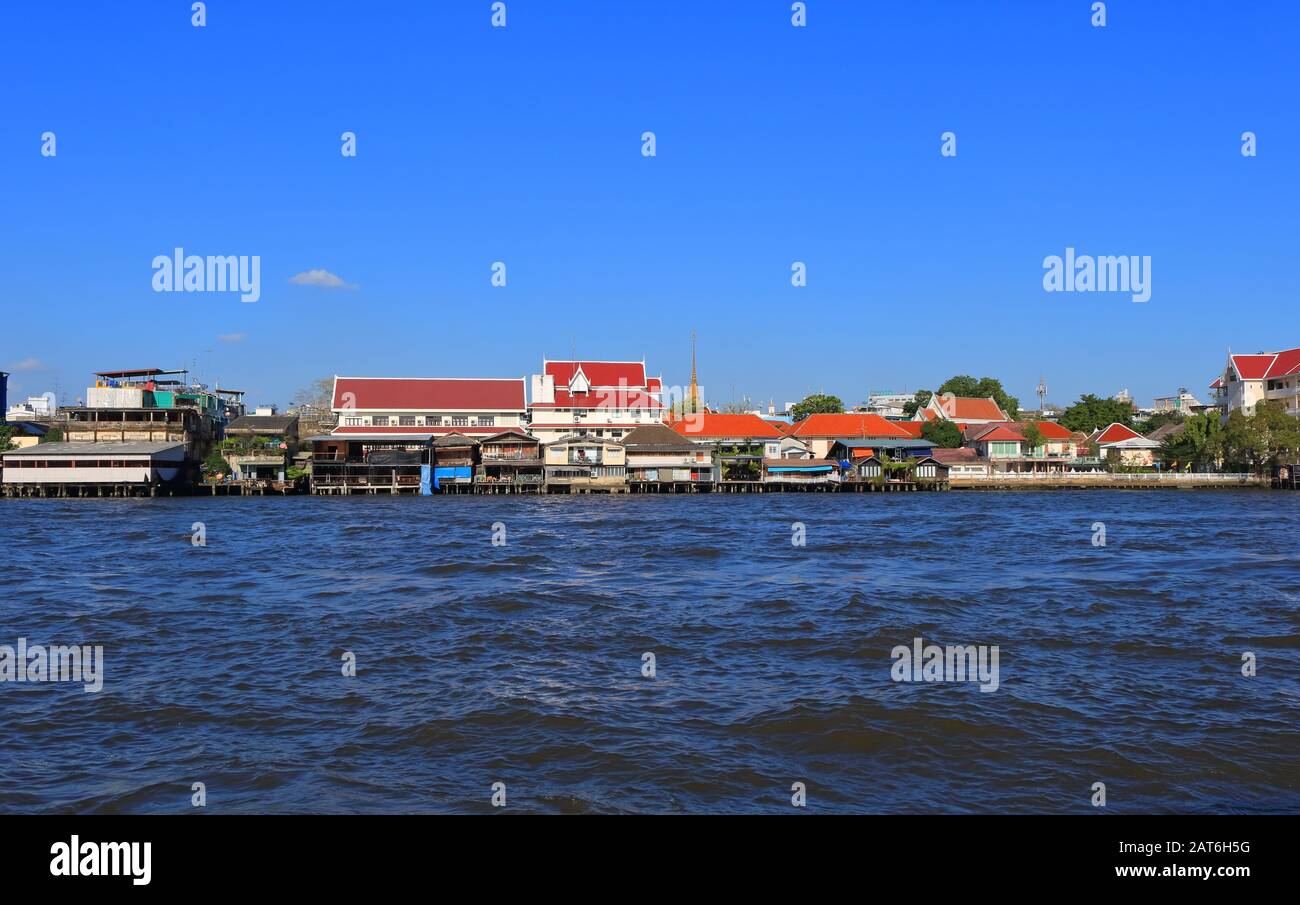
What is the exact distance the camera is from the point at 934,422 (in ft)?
243

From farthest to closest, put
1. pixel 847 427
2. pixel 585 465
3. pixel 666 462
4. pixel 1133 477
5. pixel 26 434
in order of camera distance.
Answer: pixel 847 427
pixel 26 434
pixel 1133 477
pixel 666 462
pixel 585 465

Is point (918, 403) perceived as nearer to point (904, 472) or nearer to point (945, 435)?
point (945, 435)

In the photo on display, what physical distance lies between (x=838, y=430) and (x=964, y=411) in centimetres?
2096

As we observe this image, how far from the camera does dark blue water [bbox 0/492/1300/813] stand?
7.73 m

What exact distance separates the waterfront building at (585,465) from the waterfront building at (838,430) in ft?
50.7

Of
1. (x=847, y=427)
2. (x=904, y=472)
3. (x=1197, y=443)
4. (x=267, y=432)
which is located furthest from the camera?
(x=847, y=427)

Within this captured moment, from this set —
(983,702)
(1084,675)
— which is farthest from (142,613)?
(1084,675)

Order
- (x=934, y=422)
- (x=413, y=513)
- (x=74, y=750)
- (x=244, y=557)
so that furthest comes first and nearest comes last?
1. (x=934, y=422)
2. (x=413, y=513)
3. (x=244, y=557)
4. (x=74, y=750)

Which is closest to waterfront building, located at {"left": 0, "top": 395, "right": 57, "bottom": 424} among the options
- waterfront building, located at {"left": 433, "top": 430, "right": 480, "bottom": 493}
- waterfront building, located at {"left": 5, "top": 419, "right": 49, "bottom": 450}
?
waterfront building, located at {"left": 5, "top": 419, "right": 49, "bottom": 450}

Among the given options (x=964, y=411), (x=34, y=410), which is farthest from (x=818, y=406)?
(x=34, y=410)

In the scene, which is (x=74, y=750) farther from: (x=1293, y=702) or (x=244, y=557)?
(x=244, y=557)

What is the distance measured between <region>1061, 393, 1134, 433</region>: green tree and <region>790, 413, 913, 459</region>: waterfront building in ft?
70.1

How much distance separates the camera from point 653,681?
35.8ft
